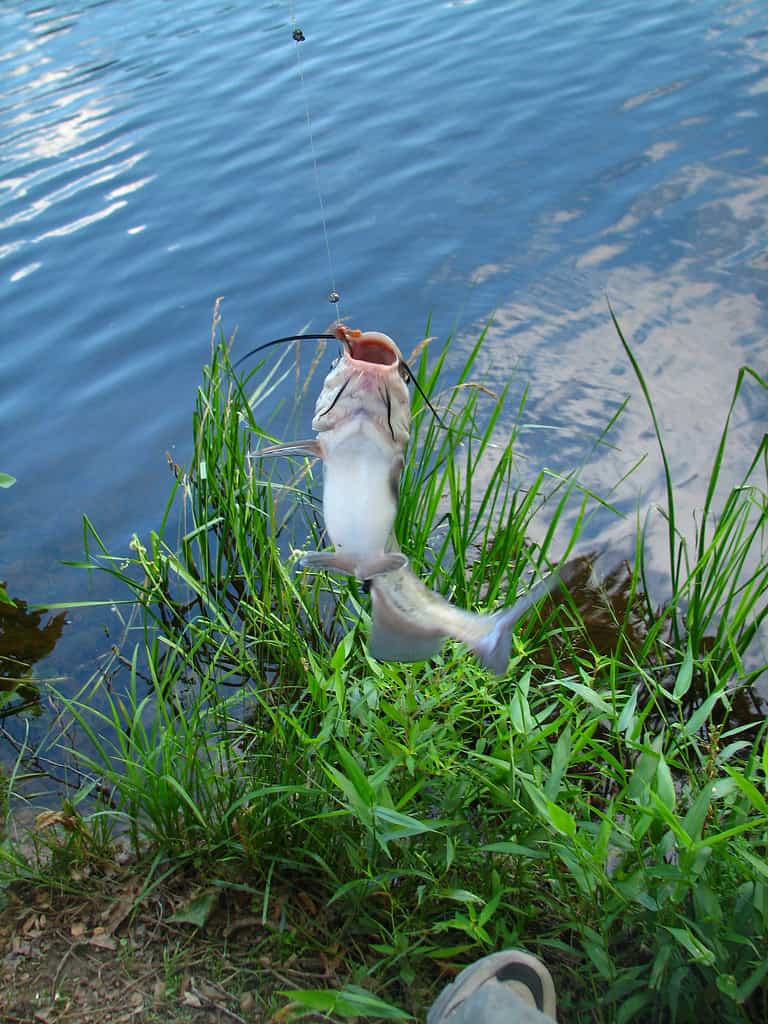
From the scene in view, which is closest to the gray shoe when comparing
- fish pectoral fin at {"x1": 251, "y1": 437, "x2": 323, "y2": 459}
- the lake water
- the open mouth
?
fish pectoral fin at {"x1": 251, "y1": 437, "x2": 323, "y2": 459}

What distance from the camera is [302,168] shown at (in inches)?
335

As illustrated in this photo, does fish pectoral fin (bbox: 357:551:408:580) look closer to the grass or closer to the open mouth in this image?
the open mouth

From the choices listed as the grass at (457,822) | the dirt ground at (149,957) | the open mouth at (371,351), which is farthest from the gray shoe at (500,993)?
the open mouth at (371,351)

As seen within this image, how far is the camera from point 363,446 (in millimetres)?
1761

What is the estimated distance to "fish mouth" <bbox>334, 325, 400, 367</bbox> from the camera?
173 centimetres

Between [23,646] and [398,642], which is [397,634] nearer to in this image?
[398,642]

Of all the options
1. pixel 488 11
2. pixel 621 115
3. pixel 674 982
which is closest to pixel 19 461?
pixel 674 982

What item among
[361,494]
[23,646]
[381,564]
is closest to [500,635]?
[381,564]

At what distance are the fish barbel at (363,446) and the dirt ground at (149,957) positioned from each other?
1.19 meters

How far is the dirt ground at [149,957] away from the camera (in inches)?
93.7

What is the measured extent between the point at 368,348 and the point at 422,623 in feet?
1.90

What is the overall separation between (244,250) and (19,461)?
102 inches

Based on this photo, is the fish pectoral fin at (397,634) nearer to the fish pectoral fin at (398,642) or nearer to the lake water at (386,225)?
the fish pectoral fin at (398,642)

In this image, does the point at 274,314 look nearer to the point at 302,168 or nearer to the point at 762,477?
the point at 302,168
